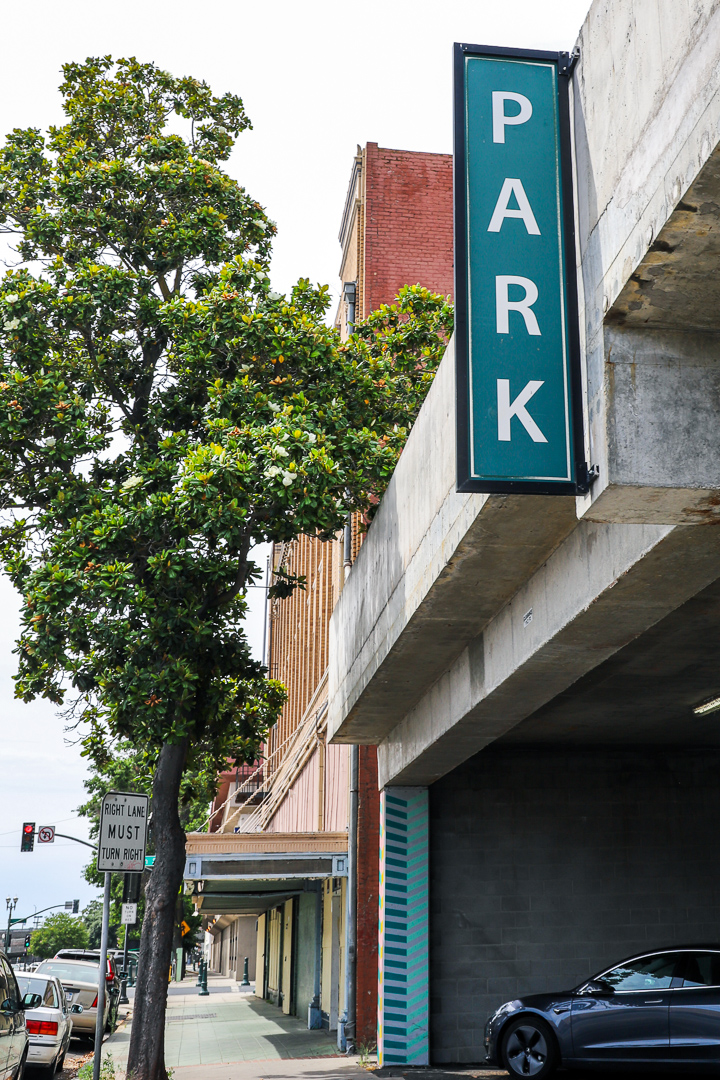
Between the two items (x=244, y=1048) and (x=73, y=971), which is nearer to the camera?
(x=244, y=1048)

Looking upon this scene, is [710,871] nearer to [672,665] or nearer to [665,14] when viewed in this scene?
[672,665]

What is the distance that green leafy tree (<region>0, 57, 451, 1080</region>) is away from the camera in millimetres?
12461

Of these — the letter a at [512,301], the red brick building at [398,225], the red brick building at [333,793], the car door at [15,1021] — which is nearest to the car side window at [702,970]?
the red brick building at [333,793]

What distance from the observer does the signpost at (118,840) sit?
9.77 metres

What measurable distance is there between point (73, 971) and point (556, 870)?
10498 millimetres

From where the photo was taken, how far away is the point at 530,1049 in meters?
11.0

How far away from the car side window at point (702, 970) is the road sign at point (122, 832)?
18.3ft

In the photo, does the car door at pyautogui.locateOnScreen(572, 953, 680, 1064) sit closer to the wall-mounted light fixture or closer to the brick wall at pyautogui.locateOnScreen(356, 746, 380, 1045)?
the wall-mounted light fixture

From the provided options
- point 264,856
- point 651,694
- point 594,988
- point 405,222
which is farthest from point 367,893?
point 405,222

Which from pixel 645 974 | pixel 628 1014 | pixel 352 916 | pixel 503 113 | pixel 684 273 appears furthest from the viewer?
pixel 352 916

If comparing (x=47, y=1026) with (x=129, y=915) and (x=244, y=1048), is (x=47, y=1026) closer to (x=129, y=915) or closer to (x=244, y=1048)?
(x=244, y=1048)

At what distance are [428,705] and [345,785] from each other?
651cm

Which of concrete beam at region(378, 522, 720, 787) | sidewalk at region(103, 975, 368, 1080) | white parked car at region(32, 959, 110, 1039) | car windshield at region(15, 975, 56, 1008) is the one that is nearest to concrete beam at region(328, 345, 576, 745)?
concrete beam at region(378, 522, 720, 787)

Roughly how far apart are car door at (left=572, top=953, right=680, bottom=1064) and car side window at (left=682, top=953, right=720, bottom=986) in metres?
0.14
